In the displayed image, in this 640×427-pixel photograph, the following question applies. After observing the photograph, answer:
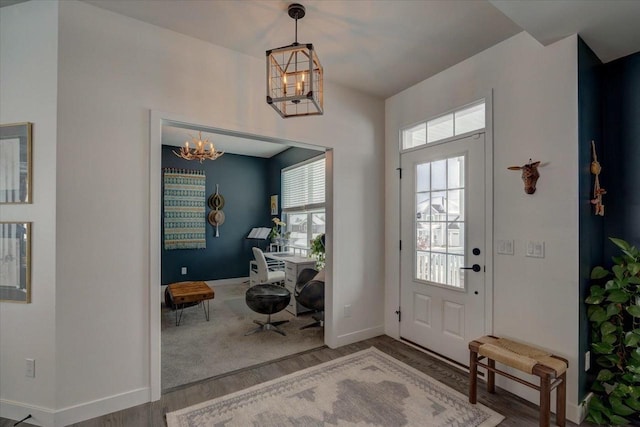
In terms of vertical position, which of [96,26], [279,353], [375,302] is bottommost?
[279,353]

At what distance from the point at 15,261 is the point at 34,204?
41 centimetres

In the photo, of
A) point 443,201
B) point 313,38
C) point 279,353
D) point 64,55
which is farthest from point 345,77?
point 279,353

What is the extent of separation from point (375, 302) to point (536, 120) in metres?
2.36

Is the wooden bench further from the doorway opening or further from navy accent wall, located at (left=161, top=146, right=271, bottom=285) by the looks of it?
navy accent wall, located at (left=161, top=146, right=271, bottom=285)

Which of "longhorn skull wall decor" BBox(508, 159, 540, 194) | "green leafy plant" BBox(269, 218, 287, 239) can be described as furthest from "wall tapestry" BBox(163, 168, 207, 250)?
"longhorn skull wall decor" BBox(508, 159, 540, 194)

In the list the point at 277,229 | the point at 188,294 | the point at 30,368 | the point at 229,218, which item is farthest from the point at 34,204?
the point at 277,229

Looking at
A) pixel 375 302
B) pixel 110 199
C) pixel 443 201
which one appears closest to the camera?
pixel 110 199

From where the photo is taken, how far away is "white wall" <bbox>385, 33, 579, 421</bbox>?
6.75 feet

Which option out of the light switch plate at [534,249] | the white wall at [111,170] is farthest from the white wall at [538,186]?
the white wall at [111,170]

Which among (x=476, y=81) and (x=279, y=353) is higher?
(x=476, y=81)

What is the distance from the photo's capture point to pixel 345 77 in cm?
309

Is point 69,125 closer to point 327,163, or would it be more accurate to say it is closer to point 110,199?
point 110,199

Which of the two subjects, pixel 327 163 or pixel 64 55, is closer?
pixel 64 55

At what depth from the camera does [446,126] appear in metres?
2.93
